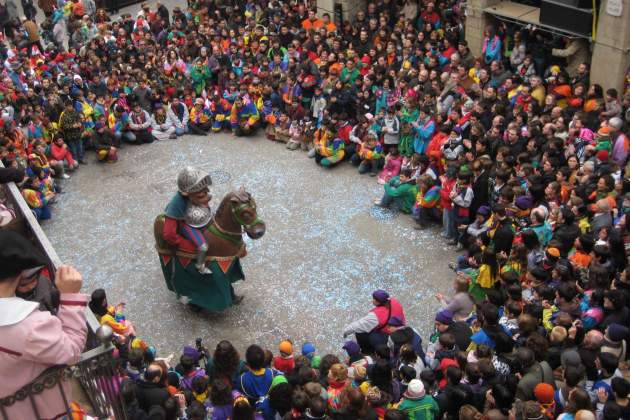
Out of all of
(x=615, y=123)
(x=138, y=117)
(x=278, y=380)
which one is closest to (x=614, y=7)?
(x=615, y=123)

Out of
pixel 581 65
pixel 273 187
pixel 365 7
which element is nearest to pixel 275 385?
pixel 273 187

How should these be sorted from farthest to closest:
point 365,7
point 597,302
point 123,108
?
point 365,7, point 123,108, point 597,302

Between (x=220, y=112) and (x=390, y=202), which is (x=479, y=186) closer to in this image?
(x=390, y=202)

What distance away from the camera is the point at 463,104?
12805 mm

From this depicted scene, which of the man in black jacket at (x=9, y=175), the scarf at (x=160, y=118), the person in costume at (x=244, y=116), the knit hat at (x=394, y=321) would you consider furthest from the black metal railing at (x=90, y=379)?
the scarf at (x=160, y=118)

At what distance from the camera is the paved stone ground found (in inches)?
412

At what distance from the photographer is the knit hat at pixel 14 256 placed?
387cm

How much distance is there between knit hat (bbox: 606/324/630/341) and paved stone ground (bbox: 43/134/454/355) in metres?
3.10

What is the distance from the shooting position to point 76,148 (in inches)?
597

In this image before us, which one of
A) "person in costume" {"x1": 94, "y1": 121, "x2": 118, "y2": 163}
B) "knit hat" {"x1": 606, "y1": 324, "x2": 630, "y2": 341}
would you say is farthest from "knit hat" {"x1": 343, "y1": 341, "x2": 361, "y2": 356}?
"person in costume" {"x1": 94, "y1": 121, "x2": 118, "y2": 163}

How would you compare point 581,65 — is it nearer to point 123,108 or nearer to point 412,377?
point 412,377

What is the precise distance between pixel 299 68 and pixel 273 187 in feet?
11.1

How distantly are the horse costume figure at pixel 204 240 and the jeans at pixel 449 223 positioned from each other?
342cm

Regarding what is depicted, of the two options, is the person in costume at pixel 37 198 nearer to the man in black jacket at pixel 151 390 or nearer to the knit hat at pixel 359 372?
the man in black jacket at pixel 151 390
